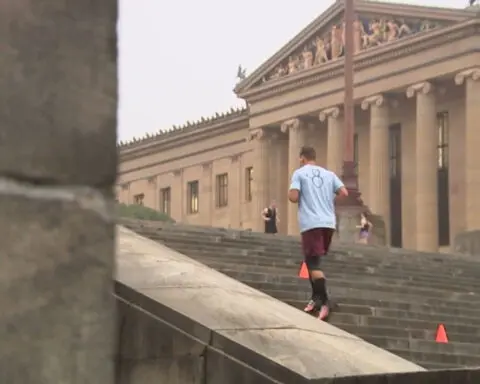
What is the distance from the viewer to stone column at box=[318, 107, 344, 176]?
188 feet

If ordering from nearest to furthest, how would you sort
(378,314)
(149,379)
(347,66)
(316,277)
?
1. (149,379)
2. (316,277)
3. (378,314)
4. (347,66)

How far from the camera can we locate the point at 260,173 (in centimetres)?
6338

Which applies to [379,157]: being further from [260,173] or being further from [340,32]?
[260,173]

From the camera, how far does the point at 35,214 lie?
1813 mm

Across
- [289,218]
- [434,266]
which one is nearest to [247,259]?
[434,266]

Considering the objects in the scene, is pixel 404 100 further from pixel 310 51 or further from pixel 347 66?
pixel 347 66

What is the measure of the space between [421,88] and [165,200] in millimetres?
24664

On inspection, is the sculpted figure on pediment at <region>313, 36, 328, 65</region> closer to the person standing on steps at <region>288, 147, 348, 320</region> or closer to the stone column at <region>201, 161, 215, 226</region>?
the stone column at <region>201, 161, 215, 226</region>

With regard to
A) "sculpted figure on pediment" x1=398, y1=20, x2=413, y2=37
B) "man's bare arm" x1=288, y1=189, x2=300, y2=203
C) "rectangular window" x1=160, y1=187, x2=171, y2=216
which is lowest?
"man's bare arm" x1=288, y1=189, x2=300, y2=203

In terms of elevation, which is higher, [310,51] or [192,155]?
[310,51]

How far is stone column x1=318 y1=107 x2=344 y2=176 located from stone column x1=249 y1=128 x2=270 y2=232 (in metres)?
5.35

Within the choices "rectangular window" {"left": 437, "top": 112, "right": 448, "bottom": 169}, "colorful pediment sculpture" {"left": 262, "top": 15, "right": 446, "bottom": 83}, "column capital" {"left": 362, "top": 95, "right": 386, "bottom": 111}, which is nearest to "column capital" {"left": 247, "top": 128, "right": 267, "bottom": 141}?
"colorful pediment sculpture" {"left": 262, "top": 15, "right": 446, "bottom": 83}

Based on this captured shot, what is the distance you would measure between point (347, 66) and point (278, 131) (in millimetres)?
29860

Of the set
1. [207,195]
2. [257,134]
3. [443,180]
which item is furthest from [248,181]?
[443,180]
